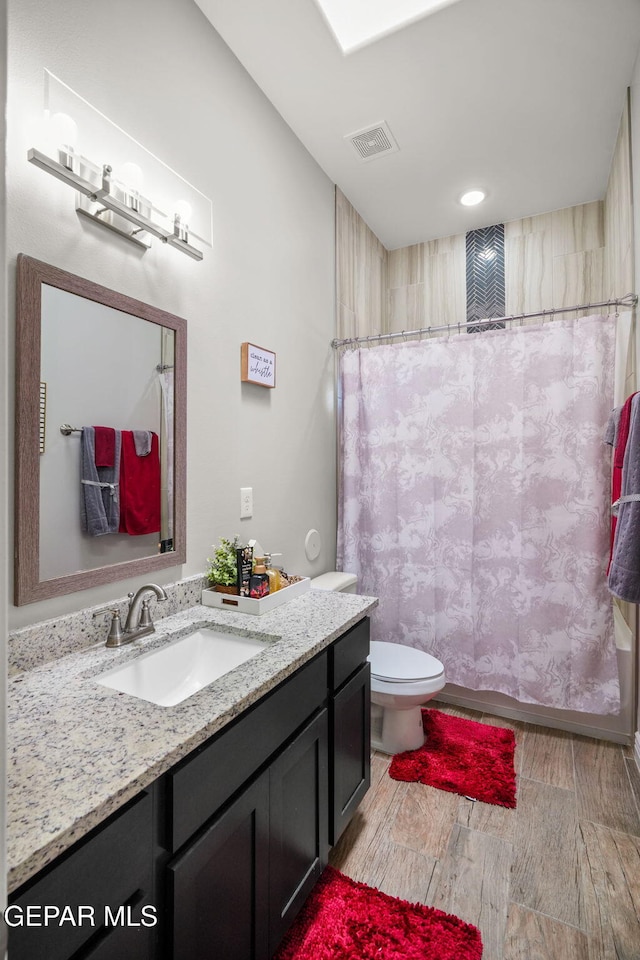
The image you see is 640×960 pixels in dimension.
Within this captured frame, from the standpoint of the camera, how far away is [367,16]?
1.77 m

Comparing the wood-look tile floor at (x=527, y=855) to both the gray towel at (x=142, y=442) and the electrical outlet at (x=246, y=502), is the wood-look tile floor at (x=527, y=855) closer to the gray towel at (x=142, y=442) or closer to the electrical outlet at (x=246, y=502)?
the electrical outlet at (x=246, y=502)

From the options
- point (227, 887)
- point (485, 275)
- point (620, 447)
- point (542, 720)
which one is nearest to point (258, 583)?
point (227, 887)

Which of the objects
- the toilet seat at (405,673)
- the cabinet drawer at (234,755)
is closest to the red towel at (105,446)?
the cabinet drawer at (234,755)

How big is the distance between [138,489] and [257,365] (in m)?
0.76

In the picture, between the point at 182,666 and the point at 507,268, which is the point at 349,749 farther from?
the point at 507,268

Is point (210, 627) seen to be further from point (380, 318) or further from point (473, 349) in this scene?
point (380, 318)

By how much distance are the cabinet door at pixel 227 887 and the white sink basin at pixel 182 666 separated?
0.32 m

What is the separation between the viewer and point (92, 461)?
1.28m

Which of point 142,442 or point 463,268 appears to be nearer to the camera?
point 142,442

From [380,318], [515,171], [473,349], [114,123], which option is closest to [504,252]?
[515,171]

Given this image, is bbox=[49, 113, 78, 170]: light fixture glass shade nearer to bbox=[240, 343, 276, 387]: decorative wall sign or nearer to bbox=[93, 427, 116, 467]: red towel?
bbox=[93, 427, 116, 467]: red towel

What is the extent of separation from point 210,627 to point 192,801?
621mm

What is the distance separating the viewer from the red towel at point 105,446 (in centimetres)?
130

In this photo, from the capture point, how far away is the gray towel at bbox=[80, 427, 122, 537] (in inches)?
49.6
